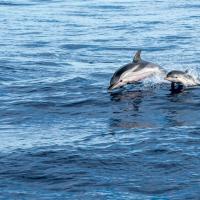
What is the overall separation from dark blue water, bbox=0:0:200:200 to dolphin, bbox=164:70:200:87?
34 centimetres

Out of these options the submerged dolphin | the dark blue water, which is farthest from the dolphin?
the submerged dolphin

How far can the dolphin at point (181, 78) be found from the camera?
774 inches

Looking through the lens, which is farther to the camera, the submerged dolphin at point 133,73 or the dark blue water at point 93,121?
the submerged dolphin at point 133,73

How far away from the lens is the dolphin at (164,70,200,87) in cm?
1967

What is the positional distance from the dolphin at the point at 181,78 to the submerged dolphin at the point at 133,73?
2.31ft

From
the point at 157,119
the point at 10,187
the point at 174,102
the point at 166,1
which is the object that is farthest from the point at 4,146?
the point at 166,1

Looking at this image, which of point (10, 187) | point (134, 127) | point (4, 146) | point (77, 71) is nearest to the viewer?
point (10, 187)

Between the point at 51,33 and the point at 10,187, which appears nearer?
the point at 10,187

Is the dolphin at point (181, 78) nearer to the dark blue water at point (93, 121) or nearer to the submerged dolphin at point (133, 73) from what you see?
the dark blue water at point (93, 121)

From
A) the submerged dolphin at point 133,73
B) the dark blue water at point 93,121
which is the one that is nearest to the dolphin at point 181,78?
the dark blue water at point 93,121

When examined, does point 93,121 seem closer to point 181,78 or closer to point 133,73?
point 133,73

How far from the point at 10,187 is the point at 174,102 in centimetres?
726

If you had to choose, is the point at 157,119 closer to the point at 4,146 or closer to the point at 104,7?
the point at 4,146

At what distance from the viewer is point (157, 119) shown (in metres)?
16.7
